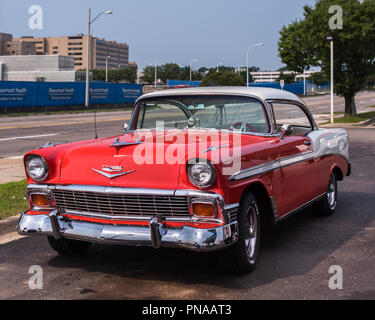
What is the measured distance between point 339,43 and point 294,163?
84.0ft

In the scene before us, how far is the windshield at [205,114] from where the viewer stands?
6.09 m

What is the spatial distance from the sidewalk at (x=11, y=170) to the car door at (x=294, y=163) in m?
5.53

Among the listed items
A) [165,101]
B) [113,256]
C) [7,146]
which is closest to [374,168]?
[165,101]

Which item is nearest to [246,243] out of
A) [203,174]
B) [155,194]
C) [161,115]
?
[203,174]

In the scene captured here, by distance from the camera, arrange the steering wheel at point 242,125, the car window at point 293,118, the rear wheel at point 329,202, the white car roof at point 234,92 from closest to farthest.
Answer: the steering wheel at point 242,125 → the white car roof at point 234,92 → the car window at point 293,118 → the rear wheel at point 329,202

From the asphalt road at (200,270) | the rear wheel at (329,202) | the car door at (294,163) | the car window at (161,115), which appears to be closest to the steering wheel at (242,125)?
the car door at (294,163)

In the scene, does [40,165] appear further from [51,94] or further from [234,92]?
[51,94]

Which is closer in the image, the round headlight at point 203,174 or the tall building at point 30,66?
the round headlight at point 203,174

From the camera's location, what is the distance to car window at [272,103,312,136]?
6483mm

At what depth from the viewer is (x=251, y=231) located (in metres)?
5.30

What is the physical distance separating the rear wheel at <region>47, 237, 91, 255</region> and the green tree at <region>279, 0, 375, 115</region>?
25703 millimetres

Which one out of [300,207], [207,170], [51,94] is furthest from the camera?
[51,94]

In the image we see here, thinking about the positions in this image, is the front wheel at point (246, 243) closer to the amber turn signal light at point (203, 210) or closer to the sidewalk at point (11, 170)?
the amber turn signal light at point (203, 210)

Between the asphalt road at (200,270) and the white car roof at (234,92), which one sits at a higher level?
the white car roof at (234,92)
